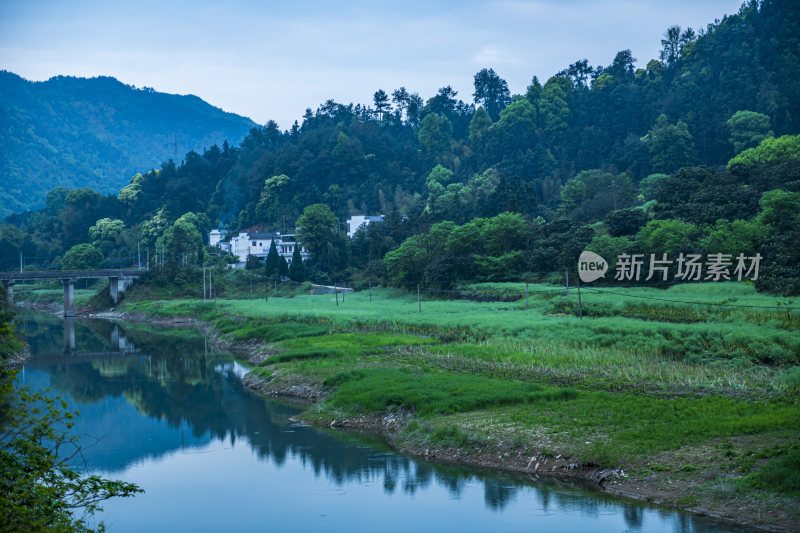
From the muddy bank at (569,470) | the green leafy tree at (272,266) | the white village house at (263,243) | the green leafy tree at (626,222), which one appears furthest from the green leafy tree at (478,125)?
the muddy bank at (569,470)

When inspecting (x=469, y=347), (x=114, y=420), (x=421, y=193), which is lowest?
(x=114, y=420)

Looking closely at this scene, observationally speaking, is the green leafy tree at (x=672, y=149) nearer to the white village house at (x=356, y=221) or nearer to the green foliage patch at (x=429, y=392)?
the white village house at (x=356, y=221)

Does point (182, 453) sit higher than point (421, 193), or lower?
lower

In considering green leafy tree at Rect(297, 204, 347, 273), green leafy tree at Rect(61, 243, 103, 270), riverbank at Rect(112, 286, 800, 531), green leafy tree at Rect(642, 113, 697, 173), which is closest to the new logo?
riverbank at Rect(112, 286, 800, 531)

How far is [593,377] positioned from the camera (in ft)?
95.2

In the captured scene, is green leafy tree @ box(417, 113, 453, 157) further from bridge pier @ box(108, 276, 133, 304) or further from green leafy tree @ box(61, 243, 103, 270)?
bridge pier @ box(108, 276, 133, 304)

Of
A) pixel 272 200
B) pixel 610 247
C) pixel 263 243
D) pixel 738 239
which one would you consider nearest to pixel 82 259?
pixel 263 243

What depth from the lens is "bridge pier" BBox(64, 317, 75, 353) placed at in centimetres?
5825

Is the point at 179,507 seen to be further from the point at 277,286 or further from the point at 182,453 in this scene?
the point at 277,286

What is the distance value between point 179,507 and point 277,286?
71917 mm

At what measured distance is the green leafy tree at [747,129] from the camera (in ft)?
346

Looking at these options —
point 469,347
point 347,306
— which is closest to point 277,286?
point 347,306

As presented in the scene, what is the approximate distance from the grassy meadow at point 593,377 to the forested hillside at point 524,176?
16034 mm

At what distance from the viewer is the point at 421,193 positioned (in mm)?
137625
